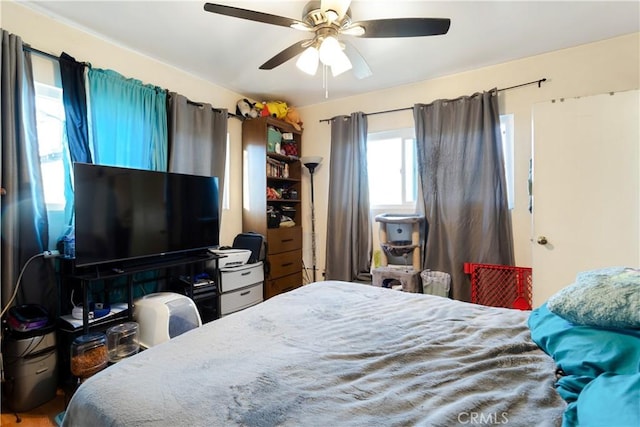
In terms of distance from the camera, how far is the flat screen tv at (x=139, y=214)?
190 cm

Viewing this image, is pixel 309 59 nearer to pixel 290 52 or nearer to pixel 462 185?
pixel 290 52

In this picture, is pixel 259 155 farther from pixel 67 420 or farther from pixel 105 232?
pixel 67 420

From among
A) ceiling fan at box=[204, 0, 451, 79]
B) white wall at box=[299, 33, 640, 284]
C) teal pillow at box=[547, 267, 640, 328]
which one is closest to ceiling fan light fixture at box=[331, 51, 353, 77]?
ceiling fan at box=[204, 0, 451, 79]

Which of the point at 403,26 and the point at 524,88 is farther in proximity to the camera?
Result: the point at 524,88

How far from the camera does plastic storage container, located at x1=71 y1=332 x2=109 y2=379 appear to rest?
5.70ft

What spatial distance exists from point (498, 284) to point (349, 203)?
1655mm

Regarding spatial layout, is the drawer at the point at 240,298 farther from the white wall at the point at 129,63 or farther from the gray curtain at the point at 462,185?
the gray curtain at the point at 462,185

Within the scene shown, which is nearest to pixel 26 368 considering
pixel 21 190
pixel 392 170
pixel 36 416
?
pixel 36 416

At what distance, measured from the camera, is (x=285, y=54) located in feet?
6.47

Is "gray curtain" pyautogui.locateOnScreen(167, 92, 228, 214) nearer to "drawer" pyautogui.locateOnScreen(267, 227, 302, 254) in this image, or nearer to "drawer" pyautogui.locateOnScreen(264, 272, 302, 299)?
"drawer" pyautogui.locateOnScreen(267, 227, 302, 254)

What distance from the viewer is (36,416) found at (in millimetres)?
1711

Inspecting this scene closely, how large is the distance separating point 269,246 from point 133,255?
1400mm

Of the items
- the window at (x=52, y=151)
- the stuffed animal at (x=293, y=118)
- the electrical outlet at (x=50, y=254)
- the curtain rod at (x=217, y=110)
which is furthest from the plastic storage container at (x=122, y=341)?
the stuffed animal at (x=293, y=118)

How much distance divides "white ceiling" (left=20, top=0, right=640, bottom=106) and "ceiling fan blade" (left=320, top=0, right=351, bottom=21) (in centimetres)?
42
